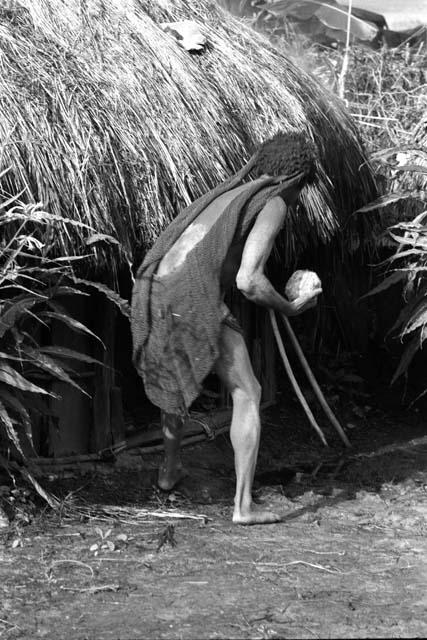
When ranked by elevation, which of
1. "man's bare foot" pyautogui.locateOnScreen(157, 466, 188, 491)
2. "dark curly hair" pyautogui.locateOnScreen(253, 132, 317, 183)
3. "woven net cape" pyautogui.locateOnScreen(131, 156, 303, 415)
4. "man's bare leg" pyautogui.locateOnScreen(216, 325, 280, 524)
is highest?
"dark curly hair" pyautogui.locateOnScreen(253, 132, 317, 183)

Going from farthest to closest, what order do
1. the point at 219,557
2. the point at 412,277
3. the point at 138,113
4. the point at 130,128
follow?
the point at 412,277 < the point at 138,113 < the point at 130,128 < the point at 219,557

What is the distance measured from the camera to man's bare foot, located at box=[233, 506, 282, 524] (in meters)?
4.84

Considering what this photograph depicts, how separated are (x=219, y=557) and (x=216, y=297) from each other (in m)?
1.18

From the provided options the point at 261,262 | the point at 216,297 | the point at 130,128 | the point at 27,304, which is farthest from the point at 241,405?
the point at 130,128

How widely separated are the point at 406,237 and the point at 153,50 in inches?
78.1

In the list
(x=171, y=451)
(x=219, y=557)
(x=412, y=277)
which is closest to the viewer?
(x=219, y=557)

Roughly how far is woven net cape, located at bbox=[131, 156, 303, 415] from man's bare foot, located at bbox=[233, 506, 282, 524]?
55 centimetres

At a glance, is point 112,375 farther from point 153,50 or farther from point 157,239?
point 153,50

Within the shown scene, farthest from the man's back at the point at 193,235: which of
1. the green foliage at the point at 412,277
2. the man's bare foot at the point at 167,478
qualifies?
the green foliage at the point at 412,277

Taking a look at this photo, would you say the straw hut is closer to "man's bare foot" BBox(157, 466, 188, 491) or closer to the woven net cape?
the woven net cape

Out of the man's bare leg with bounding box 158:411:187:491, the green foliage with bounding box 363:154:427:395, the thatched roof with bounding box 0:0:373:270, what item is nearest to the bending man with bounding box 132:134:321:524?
the man's bare leg with bounding box 158:411:187:491

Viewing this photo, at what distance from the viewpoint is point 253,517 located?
4848 millimetres

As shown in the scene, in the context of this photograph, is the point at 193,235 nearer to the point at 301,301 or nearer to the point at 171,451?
the point at 301,301

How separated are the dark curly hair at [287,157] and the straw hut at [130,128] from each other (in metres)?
0.65
